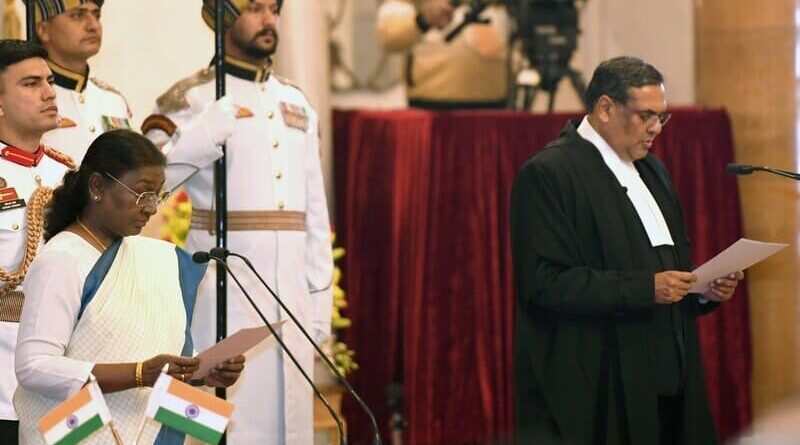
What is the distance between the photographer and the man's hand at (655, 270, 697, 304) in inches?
156

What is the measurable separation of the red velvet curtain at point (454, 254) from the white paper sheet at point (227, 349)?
3397 millimetres

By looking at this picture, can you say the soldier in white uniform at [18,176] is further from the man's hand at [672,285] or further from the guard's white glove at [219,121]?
the man's hand at [672,285]

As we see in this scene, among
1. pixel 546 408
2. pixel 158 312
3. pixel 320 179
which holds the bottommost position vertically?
pixel 546 408

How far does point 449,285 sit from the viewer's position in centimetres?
663

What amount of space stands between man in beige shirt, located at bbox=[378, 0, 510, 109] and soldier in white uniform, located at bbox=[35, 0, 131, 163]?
334cm

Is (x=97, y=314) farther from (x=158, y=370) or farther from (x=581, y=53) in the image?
(x=581, y=53)

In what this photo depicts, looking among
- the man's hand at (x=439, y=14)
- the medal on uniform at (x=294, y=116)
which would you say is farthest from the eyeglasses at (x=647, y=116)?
the man's hand at (x=439, y=14)

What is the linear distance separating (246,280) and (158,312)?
4.36 ft

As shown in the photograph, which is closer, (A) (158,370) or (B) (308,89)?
(A) (158,370)

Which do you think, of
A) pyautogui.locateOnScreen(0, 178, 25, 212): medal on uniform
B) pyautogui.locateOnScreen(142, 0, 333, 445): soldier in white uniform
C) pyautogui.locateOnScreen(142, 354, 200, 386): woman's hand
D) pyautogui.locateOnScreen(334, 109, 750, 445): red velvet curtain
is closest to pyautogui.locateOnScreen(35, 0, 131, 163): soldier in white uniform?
pyautogui.locateOnScreen(142, 0, 333, 445): soldier in white uniform

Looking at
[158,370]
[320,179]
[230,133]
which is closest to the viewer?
[158,370]

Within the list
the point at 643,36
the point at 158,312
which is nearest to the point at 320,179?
the point at 158,312

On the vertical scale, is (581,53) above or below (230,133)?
above

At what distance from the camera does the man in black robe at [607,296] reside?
4.04 meters
